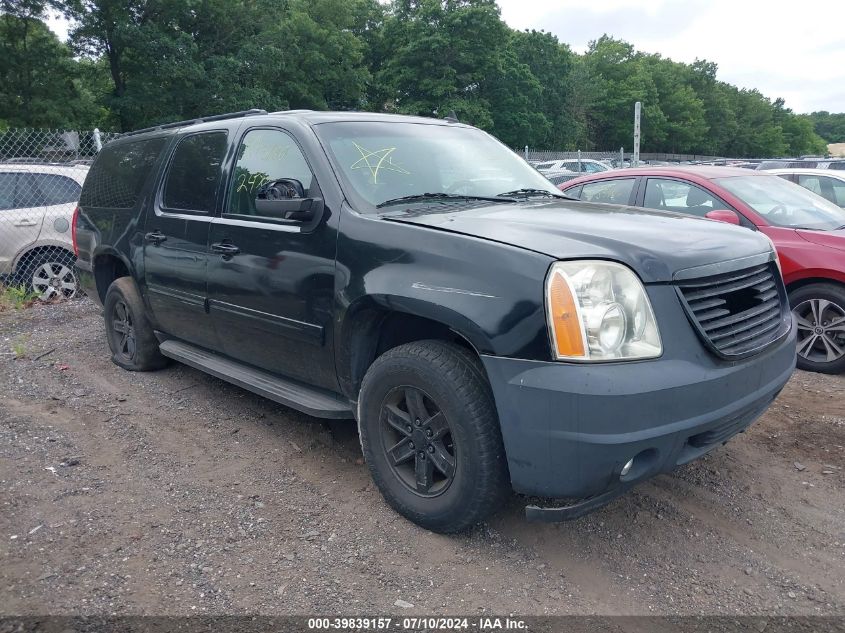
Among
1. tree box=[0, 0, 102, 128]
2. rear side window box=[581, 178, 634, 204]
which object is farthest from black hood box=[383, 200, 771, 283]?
tree box=[0, 0, 102, 128]

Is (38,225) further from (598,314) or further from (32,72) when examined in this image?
Result: (32,72)

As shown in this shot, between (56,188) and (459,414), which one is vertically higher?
(56,188)

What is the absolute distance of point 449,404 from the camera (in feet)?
8.88

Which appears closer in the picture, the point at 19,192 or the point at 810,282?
the point at 810,282

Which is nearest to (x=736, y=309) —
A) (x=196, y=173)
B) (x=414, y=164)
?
(x=414, y=164)

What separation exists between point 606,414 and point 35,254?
766 cm

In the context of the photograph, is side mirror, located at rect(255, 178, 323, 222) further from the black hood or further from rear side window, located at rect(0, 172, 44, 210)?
rear side window, located at rect(0, 172, 44, 210)

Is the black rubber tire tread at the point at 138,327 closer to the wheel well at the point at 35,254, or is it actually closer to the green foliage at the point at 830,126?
the wheel well at the point at 35,254

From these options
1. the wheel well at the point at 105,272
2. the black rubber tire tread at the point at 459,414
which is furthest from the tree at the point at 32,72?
the black rubber tire tread at the point at 459,414

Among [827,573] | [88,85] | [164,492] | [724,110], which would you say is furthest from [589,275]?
[724,110]

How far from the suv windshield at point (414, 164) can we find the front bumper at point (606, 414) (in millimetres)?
1266

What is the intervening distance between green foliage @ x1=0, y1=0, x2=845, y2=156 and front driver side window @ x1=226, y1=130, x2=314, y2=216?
23.7 metres

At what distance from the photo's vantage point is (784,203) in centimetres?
579

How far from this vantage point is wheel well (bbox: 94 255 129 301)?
5.40 m
